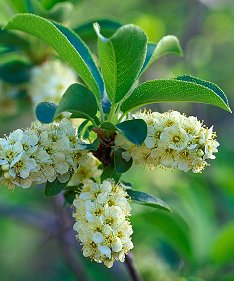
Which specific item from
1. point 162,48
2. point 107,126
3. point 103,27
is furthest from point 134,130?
point 103,27

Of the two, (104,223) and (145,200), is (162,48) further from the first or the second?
(104,223)

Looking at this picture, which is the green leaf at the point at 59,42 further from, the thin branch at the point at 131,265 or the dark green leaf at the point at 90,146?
the thin branch at the point at 131,265

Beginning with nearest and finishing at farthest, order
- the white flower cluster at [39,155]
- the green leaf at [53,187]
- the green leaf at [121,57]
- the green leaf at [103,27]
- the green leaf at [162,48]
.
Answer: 1. the green leaf at [121,57]
2. the white flower cluster at [39,155]
3. the green leaf at [53,187]
4. the green leaf at [162,48]
5. the green leaf at [103,27]

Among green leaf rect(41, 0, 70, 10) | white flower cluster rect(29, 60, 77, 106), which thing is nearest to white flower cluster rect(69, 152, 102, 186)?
white flower cluster rect(29, 60, 77, 106)

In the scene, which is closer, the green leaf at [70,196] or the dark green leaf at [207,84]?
the dark green leaf at [207,84]

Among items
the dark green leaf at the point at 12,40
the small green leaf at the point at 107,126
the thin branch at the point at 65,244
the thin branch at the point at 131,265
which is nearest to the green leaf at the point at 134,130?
the small green leaf at the point at 107,126

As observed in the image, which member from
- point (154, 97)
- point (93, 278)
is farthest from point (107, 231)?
point (93, 278)

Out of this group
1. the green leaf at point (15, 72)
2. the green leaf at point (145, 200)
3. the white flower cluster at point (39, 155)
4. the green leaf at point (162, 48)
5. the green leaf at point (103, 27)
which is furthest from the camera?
the green leaf at point (15, 72)

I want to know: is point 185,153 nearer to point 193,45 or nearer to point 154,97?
point 154,97
